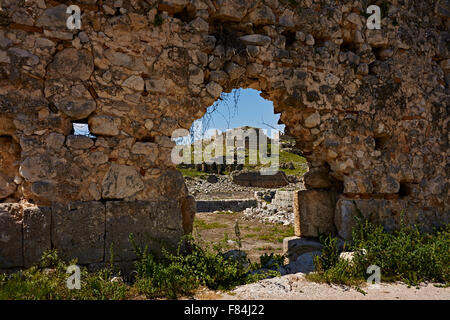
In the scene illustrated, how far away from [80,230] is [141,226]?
633 mm

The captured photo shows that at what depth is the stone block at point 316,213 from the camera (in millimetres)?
5082

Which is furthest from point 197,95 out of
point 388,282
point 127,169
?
point 388,282

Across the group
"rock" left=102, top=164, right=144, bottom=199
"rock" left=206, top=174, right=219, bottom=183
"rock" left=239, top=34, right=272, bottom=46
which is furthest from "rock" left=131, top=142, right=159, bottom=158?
"rock" left=206, top=174, right=219, bottom=183

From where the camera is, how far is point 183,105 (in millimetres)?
4023

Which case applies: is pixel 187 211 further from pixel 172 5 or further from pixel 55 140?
pixel 172 5

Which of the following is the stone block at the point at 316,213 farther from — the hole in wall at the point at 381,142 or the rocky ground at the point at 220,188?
the rocky ground at the point at 220,188

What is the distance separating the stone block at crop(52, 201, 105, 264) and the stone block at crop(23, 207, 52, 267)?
0.07 meters

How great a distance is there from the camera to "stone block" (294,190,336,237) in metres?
5.08

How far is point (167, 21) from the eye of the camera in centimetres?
398

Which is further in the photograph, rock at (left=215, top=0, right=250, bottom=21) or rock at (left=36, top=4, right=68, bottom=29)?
rock at (left=215, top=0, right=250, bottom=21)


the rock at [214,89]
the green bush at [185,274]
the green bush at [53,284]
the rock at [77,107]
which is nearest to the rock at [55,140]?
the rock at [77,107]

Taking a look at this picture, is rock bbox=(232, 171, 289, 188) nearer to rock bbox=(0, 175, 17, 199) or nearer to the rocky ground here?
the rocky ground

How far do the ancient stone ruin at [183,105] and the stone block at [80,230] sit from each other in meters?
0.01

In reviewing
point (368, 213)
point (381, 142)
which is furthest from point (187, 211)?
point (381, 142)
